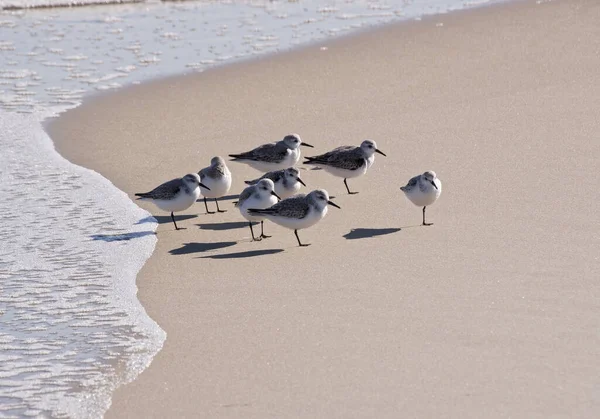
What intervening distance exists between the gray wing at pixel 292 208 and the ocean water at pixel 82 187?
107 centimetres

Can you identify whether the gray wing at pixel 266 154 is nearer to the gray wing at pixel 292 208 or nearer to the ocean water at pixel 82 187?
the ocean water at pixel 82 187

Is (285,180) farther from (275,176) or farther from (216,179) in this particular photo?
(216,179)

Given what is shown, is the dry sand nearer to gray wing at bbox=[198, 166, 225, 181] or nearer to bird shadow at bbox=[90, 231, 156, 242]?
bird shadow at bbox=[90, 231, 156, 242]

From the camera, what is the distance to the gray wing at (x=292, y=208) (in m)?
8.83

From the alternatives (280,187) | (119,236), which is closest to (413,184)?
(280,187)

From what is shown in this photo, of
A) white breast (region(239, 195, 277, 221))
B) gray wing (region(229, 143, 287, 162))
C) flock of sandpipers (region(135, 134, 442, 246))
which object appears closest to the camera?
flock of sandpipers (region(135, 134, 442, 246))

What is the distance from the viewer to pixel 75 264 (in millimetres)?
8352

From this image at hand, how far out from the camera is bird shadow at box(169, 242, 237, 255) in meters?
8.79

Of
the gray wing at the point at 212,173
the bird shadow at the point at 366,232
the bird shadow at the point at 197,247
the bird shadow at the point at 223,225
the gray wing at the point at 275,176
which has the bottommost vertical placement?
the bird shadow at the point at 223,225

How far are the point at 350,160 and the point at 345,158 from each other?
0.18ft

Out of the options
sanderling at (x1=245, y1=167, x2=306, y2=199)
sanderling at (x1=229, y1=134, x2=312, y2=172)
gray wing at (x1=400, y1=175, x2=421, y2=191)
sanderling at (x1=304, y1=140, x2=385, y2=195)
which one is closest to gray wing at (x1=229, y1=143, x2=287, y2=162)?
sanderling at (x1=229, y1=134, x2=312, y2=172)

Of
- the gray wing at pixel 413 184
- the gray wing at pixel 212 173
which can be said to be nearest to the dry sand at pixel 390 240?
the gray wing at pixel 413 184

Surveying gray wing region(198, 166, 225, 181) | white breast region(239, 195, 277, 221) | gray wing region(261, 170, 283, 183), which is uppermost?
gray wing region(198, 166, 225, 181)

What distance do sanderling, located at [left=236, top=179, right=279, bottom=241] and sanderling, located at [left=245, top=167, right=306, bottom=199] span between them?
529 mm
